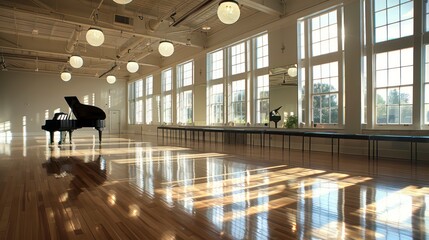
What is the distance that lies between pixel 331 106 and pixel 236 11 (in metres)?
4.03

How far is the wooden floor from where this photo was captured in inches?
80.1

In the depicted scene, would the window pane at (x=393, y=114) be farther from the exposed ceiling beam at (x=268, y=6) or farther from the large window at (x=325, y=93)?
the exposed ceiling beam at (x=268, y=6)

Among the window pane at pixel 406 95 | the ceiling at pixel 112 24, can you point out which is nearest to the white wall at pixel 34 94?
the ceiling at pixel 112 24

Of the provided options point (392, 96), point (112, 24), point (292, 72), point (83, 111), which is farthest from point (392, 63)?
point (83, 111)

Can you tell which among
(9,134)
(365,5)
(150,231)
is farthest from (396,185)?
(9,134)

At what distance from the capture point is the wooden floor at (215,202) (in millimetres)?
2035

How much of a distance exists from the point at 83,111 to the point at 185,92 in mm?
5702

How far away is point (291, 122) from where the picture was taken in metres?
8.19

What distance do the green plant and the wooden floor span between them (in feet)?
11.2

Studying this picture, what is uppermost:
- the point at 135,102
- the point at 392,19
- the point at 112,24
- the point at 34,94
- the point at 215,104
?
the point at 112,24

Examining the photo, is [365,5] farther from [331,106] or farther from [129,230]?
[129,230]

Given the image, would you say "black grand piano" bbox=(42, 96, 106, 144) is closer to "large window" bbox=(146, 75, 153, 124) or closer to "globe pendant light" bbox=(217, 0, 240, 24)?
"globe pendant light" bbox=(217, 0, 240, 24)

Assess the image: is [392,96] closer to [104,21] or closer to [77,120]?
[104,21]

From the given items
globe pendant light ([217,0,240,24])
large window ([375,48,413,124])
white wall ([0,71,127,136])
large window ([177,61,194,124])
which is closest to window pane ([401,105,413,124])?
large window ([375,48,413,124])
